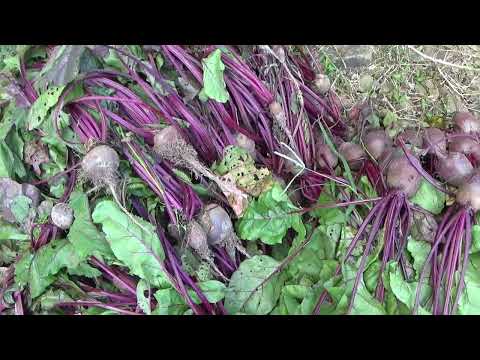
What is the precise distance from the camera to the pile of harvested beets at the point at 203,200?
1.90 meters

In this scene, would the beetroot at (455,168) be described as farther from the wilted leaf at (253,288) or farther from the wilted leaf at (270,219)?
the wilted leaf at (253,288)

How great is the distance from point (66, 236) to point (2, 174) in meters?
0.43

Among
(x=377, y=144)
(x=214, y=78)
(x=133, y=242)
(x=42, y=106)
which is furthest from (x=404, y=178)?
(x=42, y=106)

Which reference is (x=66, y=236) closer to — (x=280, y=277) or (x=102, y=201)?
(x=102, y=201)

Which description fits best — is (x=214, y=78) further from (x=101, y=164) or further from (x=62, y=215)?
(x=62, y=215)

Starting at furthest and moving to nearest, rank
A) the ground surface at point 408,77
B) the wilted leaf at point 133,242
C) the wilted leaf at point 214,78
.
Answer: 1. the ground surface at point 408,77
2. the wilted leaf at point 214,78
3. the wilted leaf at point 133,242

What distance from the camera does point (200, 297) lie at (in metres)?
1.89

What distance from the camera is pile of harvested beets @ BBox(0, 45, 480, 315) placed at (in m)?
1.90

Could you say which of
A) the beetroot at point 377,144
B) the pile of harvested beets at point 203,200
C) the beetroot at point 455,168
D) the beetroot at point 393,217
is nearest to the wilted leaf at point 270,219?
the pile of harvested beets at point 203,200

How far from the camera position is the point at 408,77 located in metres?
2.83

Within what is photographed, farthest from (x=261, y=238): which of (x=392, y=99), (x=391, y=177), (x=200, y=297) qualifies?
(x=392, y=99)

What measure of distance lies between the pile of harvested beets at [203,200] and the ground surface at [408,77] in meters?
0.51

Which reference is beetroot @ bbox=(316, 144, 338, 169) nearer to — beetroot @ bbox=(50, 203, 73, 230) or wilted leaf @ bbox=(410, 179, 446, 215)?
wilted leaf @ bbox=(410, 179, 446, 215)

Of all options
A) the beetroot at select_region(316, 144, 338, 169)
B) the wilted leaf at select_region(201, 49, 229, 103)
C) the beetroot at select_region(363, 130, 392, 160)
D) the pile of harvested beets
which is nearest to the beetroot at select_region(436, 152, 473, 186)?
the pile of harvested beets
